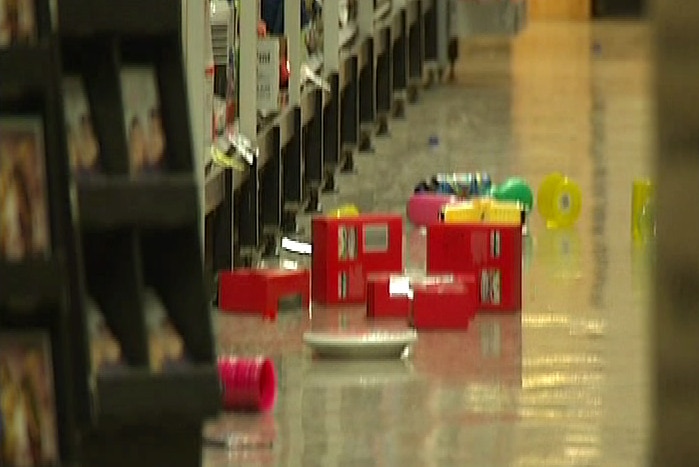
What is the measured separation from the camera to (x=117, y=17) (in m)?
2.09

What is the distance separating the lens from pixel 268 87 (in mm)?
6180

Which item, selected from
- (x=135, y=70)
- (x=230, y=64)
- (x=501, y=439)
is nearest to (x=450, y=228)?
(x=230, y=64)

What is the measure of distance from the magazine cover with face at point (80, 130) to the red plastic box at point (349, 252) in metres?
2.93

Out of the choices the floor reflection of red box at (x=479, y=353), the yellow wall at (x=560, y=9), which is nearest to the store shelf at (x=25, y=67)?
the floor reflection of red box at (x=479, y=353)

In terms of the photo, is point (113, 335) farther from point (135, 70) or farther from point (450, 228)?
point (450, 228)

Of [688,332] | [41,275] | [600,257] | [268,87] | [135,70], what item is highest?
[688,332]

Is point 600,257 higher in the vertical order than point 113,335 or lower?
lower

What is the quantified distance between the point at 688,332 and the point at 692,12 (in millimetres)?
68

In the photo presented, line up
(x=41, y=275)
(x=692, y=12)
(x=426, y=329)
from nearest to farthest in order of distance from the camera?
(x=692, y=12), (x=41, y=275), (x=426, y=329)

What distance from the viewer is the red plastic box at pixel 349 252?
5.11m

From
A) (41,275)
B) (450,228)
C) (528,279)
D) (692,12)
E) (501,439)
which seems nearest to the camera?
(692,12)

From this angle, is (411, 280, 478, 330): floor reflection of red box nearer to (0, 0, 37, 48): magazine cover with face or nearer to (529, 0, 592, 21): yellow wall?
(0, 0, 37, 48): magazine cover with face

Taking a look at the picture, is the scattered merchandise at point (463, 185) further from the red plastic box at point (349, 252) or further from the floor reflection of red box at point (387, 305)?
the floor reflection of red box at point (387, 305)

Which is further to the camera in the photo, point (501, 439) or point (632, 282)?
point (632, 282)
